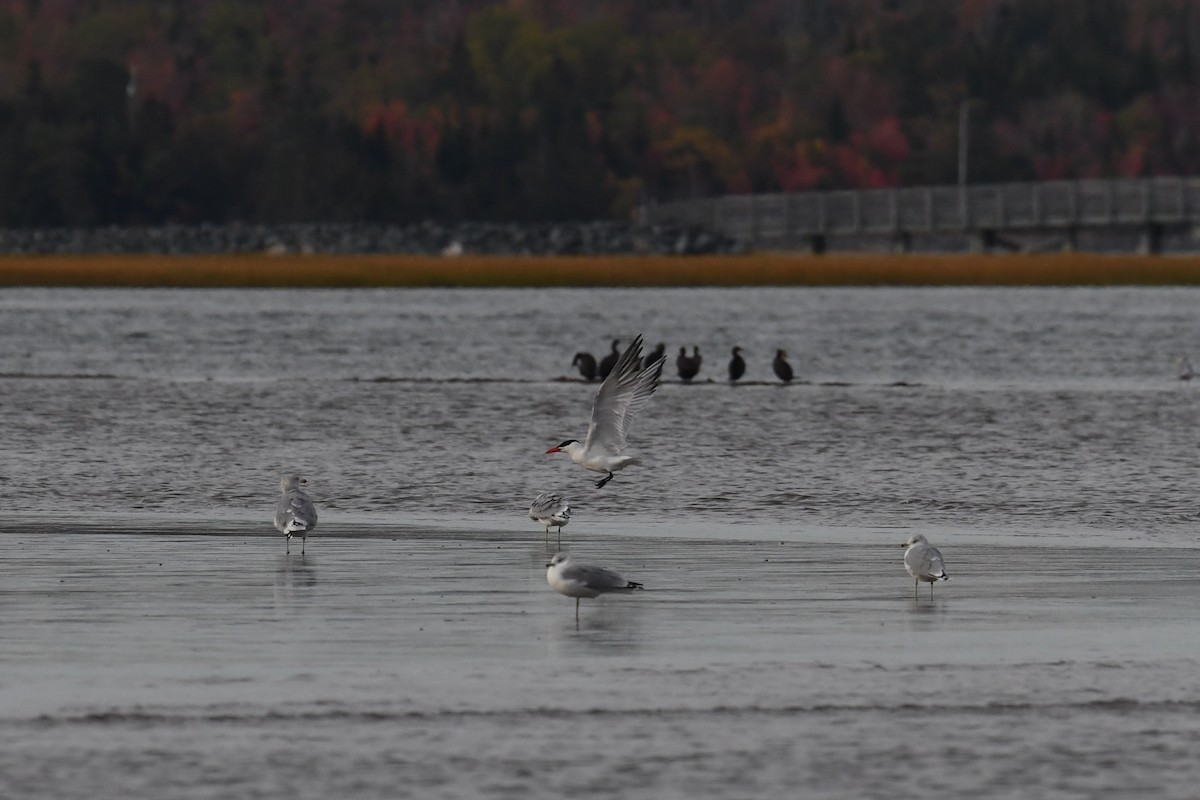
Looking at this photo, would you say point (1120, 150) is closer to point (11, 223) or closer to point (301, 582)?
point (11, 223)

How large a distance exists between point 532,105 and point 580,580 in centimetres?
12796

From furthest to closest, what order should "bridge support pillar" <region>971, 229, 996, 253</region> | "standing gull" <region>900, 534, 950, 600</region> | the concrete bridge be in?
"bridge support pillar" <region>971, 229, 996, 253</region>, the concrete bridge, "standing gull" <region>900, 534, 950, 600</region>

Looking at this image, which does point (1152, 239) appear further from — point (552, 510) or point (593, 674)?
point (593, 674)

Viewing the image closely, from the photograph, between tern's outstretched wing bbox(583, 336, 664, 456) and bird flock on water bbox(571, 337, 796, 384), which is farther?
bird flock on water bbox(571, 337, 796, 384)

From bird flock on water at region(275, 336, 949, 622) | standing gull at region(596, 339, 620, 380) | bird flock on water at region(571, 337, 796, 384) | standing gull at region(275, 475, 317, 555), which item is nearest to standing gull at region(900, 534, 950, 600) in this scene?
bird flock on water at region(275, 336, 949, 622)

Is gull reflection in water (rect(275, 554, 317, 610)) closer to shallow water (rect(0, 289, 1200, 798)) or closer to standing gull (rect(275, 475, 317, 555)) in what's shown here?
shallow water (rect(0, 289, 1200, 798))

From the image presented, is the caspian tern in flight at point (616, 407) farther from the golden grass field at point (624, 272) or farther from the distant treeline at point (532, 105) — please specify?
the distant treeline at point (532, 105)

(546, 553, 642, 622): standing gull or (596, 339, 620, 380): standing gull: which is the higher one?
(596, 339, 620, 380): standing gull

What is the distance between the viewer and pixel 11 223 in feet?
383

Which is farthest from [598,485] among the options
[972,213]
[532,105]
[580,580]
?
[532,105]

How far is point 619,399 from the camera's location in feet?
55.4

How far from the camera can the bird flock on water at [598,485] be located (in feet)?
40.3

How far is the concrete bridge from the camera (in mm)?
88188

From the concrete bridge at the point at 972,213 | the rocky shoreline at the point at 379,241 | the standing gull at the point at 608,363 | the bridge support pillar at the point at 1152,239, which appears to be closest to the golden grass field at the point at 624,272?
the bridge support pillar at the point at 1152,239
